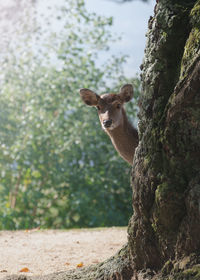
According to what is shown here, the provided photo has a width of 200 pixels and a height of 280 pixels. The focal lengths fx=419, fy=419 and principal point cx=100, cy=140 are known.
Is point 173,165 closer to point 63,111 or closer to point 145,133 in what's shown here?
point 145,133

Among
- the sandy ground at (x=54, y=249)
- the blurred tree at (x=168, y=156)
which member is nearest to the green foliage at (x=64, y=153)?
the sandy ground at (x=54, y=249)

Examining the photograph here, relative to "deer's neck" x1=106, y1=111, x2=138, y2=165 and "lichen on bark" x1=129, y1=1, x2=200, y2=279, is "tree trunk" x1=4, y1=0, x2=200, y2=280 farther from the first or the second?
"deer's neck" x1=106, y1=111, x2=138, y2=165

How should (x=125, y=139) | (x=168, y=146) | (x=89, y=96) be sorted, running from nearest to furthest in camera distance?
(x=168, y=146), (x=125, y=139), (x=89, y=96)

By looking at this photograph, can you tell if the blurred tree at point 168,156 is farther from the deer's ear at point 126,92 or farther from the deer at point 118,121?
the deer's ear at point 126,92

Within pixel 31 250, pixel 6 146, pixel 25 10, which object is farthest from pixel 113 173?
pixel 25 10

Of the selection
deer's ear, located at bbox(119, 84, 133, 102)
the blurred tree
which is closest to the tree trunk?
the blurred tree

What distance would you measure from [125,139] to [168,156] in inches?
109

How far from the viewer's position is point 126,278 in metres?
3.09

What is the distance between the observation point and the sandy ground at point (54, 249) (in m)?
4.48

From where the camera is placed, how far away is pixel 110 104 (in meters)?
5.93

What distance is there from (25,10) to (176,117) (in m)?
8.71

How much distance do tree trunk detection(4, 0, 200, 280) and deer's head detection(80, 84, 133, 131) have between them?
2.49 metres

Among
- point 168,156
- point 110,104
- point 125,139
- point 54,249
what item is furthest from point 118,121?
point 168,156

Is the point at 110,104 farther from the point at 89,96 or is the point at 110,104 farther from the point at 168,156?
the point at 168,156
